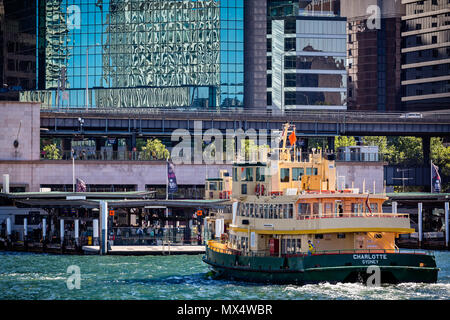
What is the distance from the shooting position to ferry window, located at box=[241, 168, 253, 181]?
2638 inches

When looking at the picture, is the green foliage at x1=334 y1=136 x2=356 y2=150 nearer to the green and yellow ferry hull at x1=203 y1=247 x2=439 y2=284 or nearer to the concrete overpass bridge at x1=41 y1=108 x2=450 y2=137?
the concrete overpass bridge at x1=41 y1=108 x2=450 y2=137

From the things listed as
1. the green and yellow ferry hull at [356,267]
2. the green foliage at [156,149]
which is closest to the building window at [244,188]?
the green and yellow ferry hull at [356,267]

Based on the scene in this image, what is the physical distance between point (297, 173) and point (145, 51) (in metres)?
133

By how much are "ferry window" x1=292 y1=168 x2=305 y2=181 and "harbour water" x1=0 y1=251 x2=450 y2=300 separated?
8.90 metres

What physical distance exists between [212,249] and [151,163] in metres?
59.9

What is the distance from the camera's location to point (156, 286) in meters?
61.8

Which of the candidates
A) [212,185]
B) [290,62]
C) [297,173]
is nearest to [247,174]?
[297,173]

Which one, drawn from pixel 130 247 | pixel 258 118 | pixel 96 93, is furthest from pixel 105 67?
pixel 130 247

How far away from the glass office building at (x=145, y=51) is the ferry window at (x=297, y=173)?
122m

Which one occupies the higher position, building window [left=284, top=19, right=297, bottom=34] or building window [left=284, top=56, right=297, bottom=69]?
building window [left=284, top=19, right=297, bottom=34]

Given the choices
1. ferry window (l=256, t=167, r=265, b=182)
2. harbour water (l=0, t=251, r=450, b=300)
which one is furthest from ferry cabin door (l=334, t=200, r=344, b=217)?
ferry window (l=256, t=167, r=265, b=182)

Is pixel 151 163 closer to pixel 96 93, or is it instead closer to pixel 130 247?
pixel 130 247

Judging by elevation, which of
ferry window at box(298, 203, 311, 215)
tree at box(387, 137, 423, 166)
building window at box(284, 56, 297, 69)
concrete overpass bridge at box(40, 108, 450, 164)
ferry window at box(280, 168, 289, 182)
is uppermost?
building window at box(284, 56, 297, 69)
